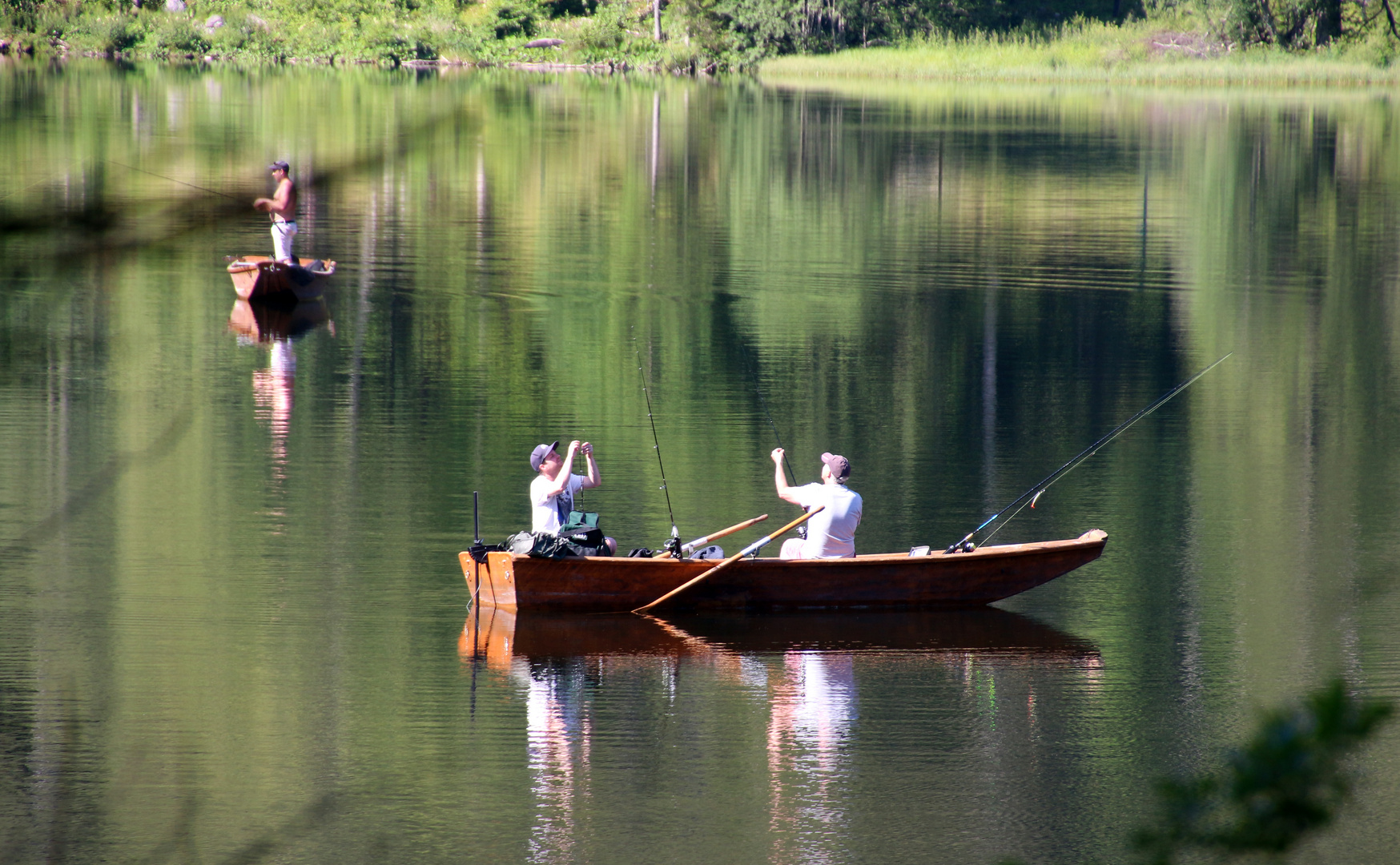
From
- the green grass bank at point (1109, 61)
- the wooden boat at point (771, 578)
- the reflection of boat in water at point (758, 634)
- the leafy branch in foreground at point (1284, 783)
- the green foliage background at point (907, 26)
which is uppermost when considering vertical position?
the green foliage background at point (907, 26)

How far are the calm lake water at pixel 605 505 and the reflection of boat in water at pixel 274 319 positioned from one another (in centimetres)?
13

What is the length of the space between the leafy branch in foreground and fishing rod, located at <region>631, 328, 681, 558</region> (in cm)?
894

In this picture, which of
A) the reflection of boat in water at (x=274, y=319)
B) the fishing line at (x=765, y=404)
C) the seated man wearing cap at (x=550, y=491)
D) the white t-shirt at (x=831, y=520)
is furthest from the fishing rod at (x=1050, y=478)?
the reflection of boat in water at (x=274, y=319)

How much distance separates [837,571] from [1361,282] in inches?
786

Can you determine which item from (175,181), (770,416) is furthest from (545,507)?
(175,181)

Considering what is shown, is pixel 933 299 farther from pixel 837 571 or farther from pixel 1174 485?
pixel 837 571

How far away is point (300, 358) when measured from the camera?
68.2ft

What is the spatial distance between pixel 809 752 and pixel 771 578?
2.43 meters

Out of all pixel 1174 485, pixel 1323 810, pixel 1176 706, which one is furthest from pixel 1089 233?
pixel 1323 810

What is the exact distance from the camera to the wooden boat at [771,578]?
11.4 meters

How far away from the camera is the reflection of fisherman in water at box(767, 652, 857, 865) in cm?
823

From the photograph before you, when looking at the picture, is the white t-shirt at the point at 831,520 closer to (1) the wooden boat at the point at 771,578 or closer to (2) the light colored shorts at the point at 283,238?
(1) the wooden boat at the point at 771,578

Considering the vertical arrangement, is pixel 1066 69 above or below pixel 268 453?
above

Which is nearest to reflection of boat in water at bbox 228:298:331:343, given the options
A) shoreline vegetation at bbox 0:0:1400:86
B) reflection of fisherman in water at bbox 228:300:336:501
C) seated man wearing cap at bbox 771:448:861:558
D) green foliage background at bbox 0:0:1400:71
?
reflection of fisherman in water at bbox 228:300:336:501
